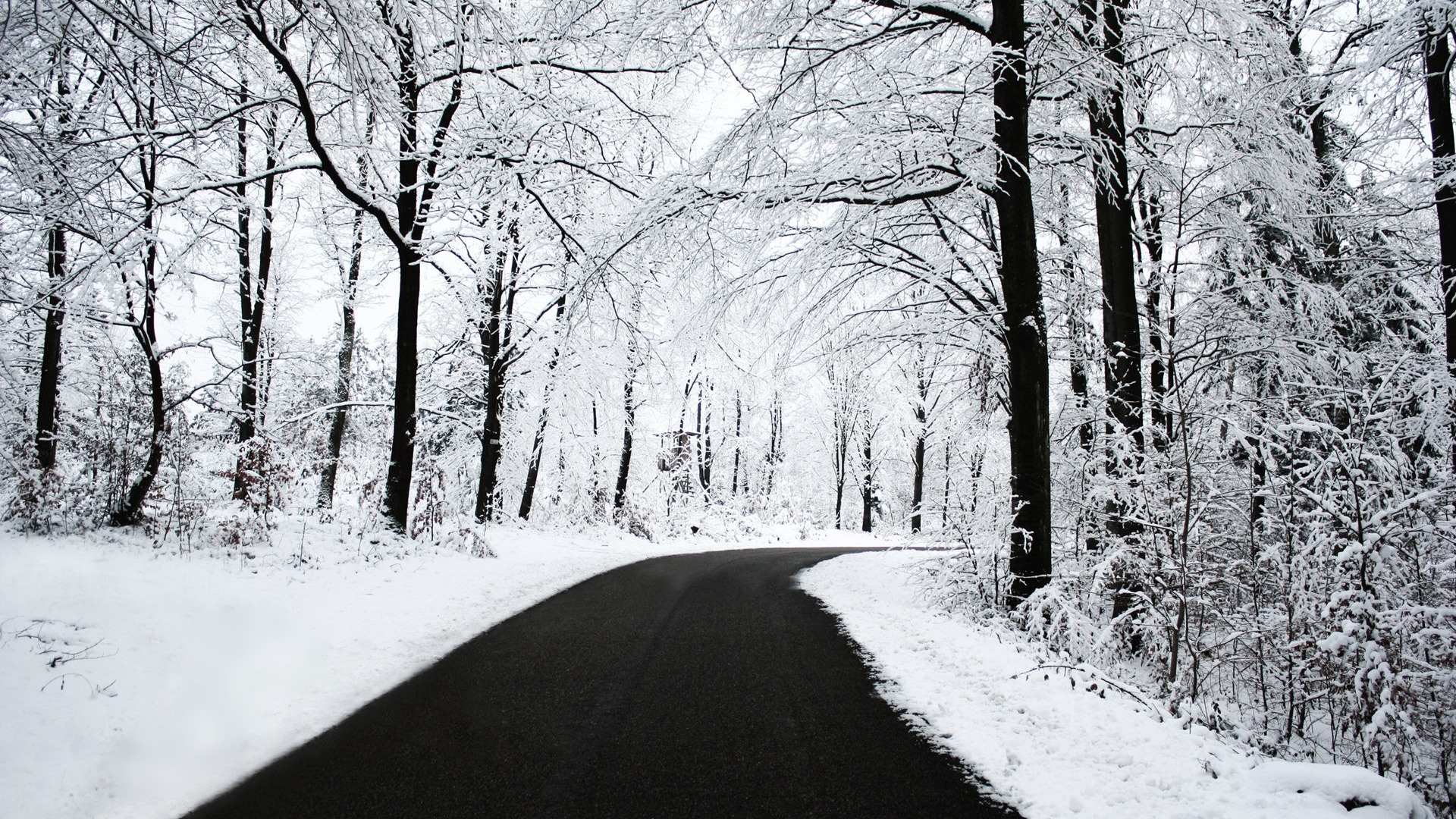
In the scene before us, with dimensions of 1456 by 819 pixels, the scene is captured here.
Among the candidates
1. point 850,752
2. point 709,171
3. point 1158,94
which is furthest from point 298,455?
point 1158,94

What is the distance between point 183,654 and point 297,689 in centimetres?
87

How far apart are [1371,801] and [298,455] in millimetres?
12896

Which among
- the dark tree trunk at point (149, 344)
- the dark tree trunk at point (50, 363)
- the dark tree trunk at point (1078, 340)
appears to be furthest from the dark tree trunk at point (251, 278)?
the dark tree trunk at point (1078, 340)

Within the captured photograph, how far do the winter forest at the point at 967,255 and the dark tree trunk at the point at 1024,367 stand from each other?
0.05 meters

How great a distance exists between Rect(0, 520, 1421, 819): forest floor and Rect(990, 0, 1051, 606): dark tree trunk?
1.05 m

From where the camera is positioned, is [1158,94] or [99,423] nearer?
[99,423]

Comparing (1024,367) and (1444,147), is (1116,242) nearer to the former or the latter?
(1024,367)

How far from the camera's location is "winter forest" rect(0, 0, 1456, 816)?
4.48 m

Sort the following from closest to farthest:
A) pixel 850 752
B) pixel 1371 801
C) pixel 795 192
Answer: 1. pixel 1371 801
2. pixel 850 752
3. pixel 795 192

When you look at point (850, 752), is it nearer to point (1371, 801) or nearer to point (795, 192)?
point (1371, 801)

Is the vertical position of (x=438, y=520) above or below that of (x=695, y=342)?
below

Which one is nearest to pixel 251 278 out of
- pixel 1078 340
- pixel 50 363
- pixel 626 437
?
pixel 50 363

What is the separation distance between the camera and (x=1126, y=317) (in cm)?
773

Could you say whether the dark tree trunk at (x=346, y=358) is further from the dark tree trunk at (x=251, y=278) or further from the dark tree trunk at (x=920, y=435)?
the dark tree trunk at (x=920, y=435)
